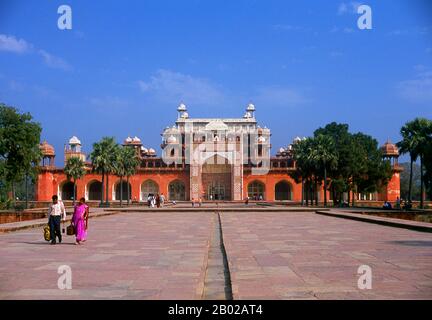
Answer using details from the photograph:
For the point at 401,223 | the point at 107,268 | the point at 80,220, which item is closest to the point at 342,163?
the point at 401,223

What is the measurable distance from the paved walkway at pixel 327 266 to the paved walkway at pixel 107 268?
2.57ft

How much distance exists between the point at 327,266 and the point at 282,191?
6748cm

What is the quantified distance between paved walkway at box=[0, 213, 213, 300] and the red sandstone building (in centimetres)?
5822

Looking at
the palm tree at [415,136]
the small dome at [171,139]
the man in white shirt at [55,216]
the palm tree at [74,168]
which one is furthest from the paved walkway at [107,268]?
the small dome at [171,139]

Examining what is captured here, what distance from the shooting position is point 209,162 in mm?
75188

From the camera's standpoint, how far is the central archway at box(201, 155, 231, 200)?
74562 millimetres

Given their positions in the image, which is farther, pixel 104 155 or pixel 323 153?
pixel 104 155

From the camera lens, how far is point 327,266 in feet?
27.9

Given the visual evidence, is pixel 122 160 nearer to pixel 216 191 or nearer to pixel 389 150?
pixel 216 191

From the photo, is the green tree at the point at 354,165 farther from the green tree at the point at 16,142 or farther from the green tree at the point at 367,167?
the green tree at the point at 16,142

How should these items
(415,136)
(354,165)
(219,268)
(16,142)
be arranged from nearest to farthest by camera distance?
1. (219,268)
2. (16,142)
3. (415,136)
4. (354,165)

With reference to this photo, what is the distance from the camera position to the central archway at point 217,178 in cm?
7456

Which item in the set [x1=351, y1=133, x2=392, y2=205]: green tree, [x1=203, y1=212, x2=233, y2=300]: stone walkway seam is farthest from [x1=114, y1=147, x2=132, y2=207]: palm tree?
[x1=203, y1=212, x2=233, y2=300]: stone walkway seam
